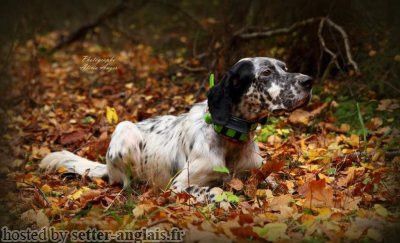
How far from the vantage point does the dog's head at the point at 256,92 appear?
514 cm

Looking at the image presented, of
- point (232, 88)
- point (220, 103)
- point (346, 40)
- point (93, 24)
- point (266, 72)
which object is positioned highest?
point (93, 24)

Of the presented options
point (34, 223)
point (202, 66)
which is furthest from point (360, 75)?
point (34, 223)

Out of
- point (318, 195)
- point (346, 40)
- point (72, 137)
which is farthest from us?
point (72, 137)

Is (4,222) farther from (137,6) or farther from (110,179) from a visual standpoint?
(137,6)

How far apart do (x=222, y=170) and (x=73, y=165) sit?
2220 millimetres

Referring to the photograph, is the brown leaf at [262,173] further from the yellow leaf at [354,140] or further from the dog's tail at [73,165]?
the dog's tail at [73,165]

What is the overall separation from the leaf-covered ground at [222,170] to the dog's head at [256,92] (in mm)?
538

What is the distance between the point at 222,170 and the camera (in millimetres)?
4883

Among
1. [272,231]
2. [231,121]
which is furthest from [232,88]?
[272,231]

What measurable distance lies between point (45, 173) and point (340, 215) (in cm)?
365

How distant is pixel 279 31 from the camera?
8430 millimetres

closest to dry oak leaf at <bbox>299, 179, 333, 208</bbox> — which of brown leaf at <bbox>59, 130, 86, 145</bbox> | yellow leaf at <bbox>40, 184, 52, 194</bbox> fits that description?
yellow leaf at <bbox>40, 184, 52, 194</bbox>

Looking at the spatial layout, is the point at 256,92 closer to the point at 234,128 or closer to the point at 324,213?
the point at 234,128

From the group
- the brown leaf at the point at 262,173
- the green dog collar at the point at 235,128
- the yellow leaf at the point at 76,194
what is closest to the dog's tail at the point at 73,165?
the yellow leaf at the point at 76,194
